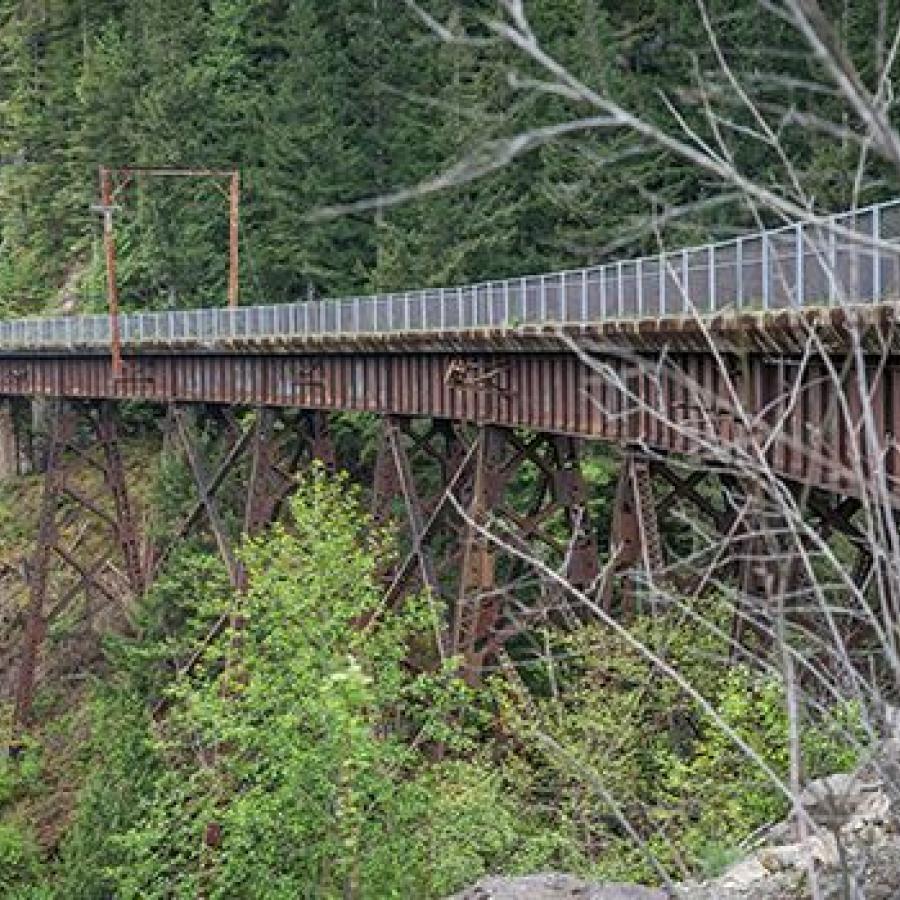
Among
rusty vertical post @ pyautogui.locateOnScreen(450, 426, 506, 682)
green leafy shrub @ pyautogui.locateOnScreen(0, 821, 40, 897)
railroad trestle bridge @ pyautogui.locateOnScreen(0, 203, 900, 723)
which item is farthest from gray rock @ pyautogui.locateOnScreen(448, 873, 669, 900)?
green leafy shrub @ pyautogui.locateOnScreen(0, 821, 40, 897)

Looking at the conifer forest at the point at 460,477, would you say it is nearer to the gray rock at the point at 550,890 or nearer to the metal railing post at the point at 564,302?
the gray rock at the point at 550,890

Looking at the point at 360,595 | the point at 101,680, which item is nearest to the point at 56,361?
the point at 101,680

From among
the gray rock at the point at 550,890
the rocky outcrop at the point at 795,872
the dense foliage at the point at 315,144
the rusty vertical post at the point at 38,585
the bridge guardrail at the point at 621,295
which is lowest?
the rusty vertical post at the point at 38,585

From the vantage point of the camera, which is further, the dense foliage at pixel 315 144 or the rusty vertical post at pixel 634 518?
the dense foliage at pixel 315 144

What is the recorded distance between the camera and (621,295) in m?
15.3

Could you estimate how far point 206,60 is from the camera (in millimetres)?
40281

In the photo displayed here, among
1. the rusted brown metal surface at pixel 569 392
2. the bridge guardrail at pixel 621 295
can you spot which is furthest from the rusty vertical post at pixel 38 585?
the bridge guardrail at pixel 621 295

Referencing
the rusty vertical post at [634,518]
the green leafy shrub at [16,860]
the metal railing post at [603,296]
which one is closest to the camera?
the rusty vertical post at [634,518]

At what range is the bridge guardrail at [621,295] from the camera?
3.96 meters

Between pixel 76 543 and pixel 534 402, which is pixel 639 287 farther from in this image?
pixel 76 543

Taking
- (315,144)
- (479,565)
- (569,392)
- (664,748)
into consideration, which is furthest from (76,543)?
(664,748)

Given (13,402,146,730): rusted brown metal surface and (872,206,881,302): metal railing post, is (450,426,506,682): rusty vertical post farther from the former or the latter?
(13,402,146,730): rusted brown metal surface

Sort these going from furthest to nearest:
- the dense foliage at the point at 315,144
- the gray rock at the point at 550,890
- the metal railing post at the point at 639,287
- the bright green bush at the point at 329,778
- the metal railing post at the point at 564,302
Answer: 1. the dense foliage at the point at 315,144
2. the metal railing post at the point at 564,302
3. the metal railing post at the point at 639,287
4. the bright green bush at the point at 329,778
5. the gray rock at the point at 550,890

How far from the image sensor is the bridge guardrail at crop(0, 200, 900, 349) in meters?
3.96
